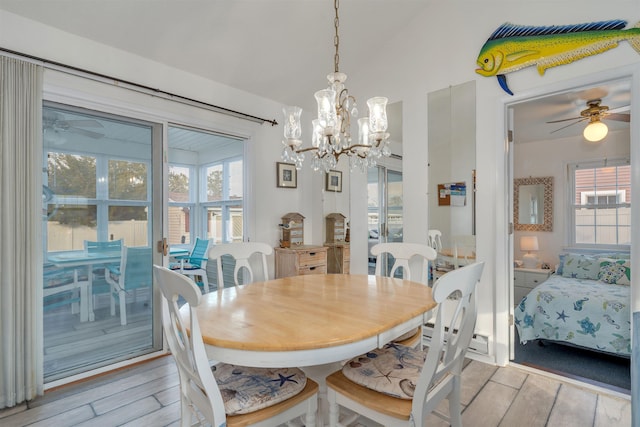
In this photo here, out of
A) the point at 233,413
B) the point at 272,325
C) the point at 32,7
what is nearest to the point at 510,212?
the point at 272,325

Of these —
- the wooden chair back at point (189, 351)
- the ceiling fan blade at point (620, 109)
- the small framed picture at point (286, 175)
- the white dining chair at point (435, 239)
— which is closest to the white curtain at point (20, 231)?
the wooden chair back at point (189, 351)

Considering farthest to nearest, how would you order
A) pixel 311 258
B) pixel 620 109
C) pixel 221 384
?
pixel 311 258 < pixel 620 109 < pixel 221 384

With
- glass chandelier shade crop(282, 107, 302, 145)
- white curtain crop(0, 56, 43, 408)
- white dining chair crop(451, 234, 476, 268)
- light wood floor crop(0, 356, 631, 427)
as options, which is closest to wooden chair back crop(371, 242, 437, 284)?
white dining chair crop(451, 234, 476, 268)

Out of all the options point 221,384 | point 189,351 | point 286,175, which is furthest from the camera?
point 286,175

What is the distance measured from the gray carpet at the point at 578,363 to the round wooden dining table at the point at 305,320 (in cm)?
152

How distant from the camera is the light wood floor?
1.92 m

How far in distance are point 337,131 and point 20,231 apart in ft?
6.88

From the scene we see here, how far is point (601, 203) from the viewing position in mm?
4473

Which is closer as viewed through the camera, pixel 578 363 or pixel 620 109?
pixel 578 363

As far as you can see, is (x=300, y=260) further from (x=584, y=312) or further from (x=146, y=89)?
(x=584, y=312)

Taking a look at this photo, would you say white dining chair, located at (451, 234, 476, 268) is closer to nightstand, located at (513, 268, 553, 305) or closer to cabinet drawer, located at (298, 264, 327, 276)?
cabinet drawer, located at (298, 264, 327, 276)

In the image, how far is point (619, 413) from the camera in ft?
6.56

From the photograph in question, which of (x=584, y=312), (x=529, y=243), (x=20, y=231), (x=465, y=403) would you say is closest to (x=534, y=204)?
(x=529, y=243)

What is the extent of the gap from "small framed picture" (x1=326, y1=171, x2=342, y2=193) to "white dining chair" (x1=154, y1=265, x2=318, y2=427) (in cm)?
279
